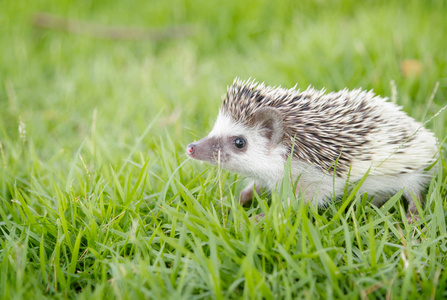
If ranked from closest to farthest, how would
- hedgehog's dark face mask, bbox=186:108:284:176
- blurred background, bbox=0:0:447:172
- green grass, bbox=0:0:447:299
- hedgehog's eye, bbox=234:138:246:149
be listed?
green grass, bbox=0:0:447:299, hedgehog's dark face mask, bbox=186:108:284:176, hedgehog's eye, bbox=234:138:246:149, blurred background, bbox=0:0:447:172

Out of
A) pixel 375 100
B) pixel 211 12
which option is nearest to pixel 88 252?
pixel 375 100

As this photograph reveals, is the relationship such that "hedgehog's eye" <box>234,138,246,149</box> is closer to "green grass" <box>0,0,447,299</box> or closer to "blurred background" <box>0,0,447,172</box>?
"green grass" <box>0,0,447,299</box>

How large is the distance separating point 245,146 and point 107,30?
525 cm

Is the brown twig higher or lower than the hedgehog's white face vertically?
higher

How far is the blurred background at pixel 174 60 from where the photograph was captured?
479 centimetres

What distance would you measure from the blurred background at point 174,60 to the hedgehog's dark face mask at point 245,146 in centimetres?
77

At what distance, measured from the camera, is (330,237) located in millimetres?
2566

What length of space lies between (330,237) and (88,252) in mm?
1565

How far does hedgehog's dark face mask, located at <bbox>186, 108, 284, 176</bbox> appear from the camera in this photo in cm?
317

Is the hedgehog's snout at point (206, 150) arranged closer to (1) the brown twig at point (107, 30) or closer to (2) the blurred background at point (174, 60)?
(2) the blurred background at point (174, 60)

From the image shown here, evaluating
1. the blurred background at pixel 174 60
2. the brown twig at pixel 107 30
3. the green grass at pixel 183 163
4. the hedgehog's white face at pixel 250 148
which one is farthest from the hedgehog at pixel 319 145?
the brown twig at pixel 107 30

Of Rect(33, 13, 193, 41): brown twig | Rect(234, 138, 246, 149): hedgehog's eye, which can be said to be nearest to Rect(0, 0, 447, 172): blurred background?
Rect(33, 13, 193, 41): brown twig

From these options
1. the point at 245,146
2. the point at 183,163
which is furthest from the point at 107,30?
the point at 245,146

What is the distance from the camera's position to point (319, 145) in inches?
122
